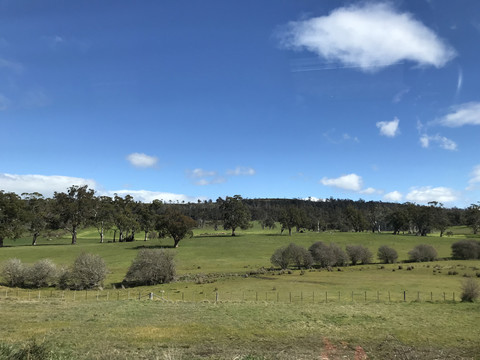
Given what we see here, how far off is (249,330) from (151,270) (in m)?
35.8

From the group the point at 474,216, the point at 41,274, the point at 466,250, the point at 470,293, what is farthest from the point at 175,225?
the point at 474,216

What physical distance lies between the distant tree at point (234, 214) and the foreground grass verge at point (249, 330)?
10017 cm

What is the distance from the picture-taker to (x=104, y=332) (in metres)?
21.3

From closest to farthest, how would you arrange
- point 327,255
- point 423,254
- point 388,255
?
1. point 327,255
2. point 388,255
3. point 423,254

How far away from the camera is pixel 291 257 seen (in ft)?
233

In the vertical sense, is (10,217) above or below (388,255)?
above

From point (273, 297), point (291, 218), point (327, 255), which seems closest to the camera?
point (273, 297)

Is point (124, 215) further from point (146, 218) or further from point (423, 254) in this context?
point (423, 254)

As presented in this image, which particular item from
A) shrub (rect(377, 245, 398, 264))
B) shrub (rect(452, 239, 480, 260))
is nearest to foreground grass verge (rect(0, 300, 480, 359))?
shrub (rect(377, 245, 398, 264))

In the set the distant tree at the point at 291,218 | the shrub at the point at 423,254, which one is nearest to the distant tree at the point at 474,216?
the distant tree at the point at 291,218

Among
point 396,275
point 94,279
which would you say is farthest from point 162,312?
point 396,275

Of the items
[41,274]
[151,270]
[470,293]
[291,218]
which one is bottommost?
[41,274]

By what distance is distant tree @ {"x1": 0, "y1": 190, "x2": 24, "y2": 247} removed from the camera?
100 metres

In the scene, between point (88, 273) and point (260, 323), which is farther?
point (88, 273)
